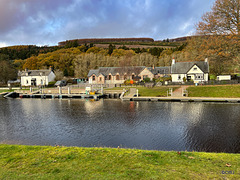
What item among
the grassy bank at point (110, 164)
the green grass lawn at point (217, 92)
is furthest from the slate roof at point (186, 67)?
the grassy bank at point (110, 164)

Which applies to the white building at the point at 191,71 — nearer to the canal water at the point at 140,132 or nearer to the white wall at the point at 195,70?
the white wall at the point at 195,70

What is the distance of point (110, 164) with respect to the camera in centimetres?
780

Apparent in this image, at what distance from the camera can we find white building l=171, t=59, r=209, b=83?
5356 cm

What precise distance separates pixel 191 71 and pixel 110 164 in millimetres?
52029

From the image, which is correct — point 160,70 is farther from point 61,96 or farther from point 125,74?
point 61,96

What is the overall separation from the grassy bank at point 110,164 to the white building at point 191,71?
1930 inches

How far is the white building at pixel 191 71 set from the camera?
176 ft

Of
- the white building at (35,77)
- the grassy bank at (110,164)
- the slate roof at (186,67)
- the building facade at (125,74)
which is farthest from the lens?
the white building at (35,77)

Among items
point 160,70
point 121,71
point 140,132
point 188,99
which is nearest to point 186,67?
point 160,70

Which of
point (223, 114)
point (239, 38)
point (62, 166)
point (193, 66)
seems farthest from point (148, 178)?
point (193, 66)

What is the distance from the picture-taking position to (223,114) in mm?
22125

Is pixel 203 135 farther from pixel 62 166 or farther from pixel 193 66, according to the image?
pixel 193 66

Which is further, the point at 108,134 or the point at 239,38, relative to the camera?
the point at 239,38

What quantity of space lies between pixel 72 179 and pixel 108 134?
30.8ft
